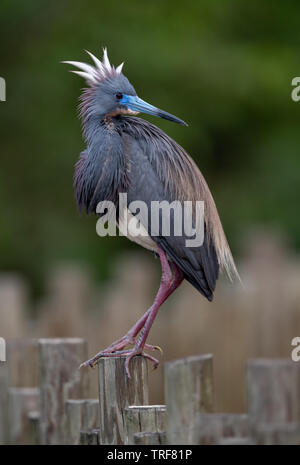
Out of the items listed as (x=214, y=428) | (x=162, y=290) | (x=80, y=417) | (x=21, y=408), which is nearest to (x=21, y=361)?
(x=21, y=408)

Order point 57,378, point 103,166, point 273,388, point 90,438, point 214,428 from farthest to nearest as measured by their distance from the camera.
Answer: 1. point 57,378
2. point 103,166
3. point 90,438
4. point 273,388
5. point 214,428

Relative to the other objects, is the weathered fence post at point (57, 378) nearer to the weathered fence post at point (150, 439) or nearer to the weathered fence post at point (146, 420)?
the weathered fence post at point (146, 420)

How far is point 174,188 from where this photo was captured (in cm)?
453

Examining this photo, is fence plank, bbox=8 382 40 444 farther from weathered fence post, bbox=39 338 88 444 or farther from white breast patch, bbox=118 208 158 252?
white breast patch, bbox=118 208 158 252

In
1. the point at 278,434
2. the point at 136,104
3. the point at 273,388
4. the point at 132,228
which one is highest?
the point at 136,104

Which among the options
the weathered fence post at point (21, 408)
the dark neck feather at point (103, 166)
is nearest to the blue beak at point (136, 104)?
the dark neck feather at point (103, 166)

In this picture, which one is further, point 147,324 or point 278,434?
point 147,324

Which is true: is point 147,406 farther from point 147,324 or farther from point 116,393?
point 147,324

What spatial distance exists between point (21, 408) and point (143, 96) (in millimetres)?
7334

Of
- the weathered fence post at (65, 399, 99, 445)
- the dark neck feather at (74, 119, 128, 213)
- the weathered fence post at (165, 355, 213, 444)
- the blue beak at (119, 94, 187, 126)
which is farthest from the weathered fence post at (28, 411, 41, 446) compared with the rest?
the weathered fence post at (165, 355, 213, 444)

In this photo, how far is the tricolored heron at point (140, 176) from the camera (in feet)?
14.9

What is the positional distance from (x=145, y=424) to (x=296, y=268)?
7566 millimetres

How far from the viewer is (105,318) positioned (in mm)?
9828

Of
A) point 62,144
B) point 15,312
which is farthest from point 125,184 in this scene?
point 62,144
